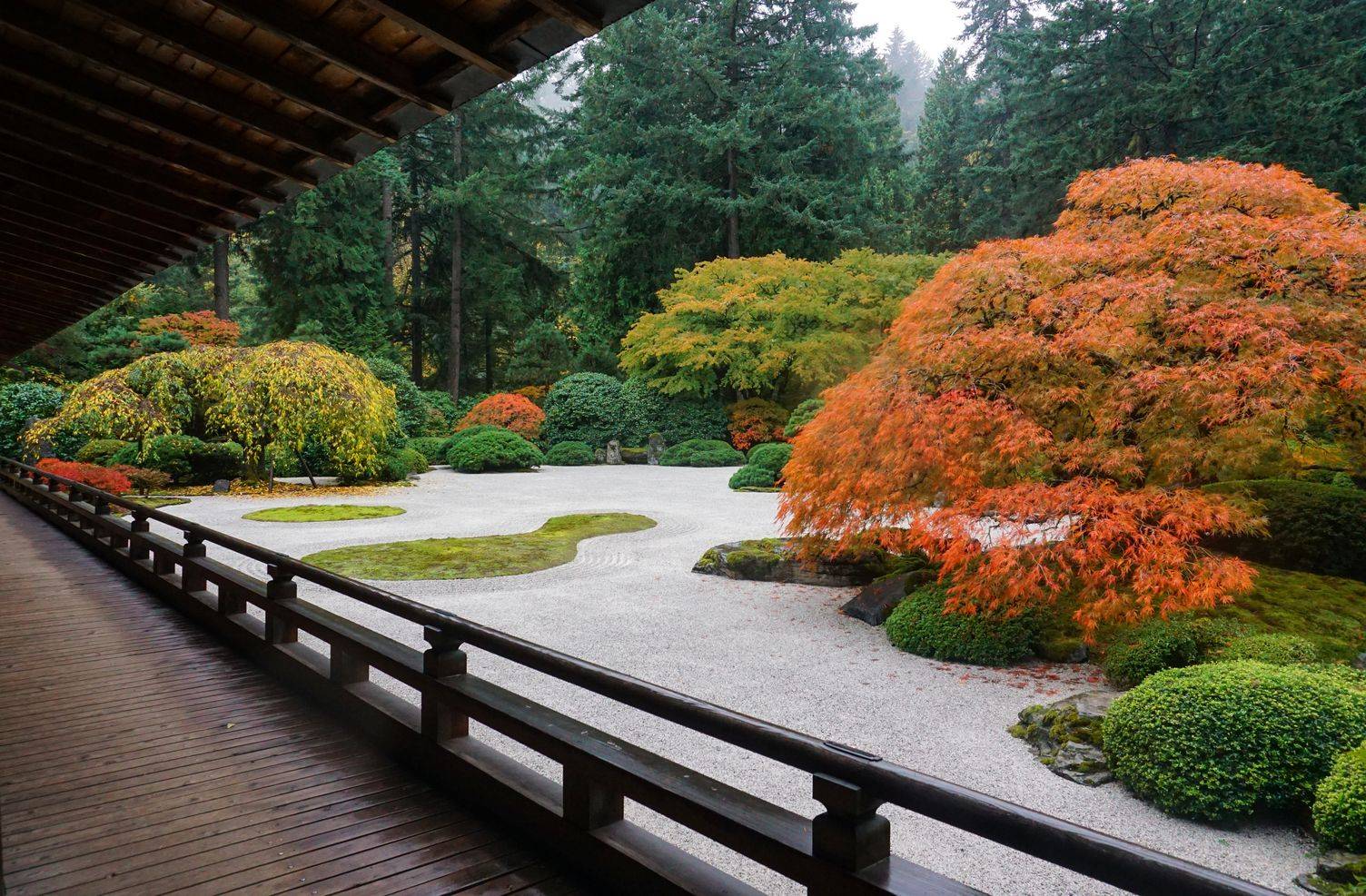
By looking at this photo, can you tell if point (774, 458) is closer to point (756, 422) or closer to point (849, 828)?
point (756, 422)

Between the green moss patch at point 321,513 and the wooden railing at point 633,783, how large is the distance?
8655 mm

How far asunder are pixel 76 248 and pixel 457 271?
26.8m

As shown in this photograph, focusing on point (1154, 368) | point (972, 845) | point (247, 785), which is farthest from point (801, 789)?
point (1154, 368)

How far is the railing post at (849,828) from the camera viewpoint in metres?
1.62

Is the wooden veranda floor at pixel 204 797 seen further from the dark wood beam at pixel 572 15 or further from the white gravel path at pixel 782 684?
the dark wood beam at pixel 572 15

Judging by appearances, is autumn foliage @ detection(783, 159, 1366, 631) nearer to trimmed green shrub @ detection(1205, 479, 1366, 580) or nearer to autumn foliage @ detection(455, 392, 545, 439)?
trimmed green shrub @ detection(1205, 479, 1366, 580)

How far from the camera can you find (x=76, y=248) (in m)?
5.02

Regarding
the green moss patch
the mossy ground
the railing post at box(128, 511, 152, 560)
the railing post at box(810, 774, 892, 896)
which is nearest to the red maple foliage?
the green moss patch

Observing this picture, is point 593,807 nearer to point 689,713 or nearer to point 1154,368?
point 689,713

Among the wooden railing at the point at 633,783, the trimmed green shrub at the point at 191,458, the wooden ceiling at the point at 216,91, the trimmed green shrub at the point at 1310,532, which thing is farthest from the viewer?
the trimmed green shrub at the point at 191,458

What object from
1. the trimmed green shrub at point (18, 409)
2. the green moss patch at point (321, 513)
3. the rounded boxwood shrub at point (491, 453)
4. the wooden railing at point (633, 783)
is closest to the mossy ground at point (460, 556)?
the green moss patch at point (321, 513)

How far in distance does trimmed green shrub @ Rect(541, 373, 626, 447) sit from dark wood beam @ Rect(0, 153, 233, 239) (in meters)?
20.0

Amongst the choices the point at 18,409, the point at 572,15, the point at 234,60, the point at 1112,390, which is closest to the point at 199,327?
the point at 18,409

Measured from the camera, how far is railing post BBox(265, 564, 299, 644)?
13.3ft
